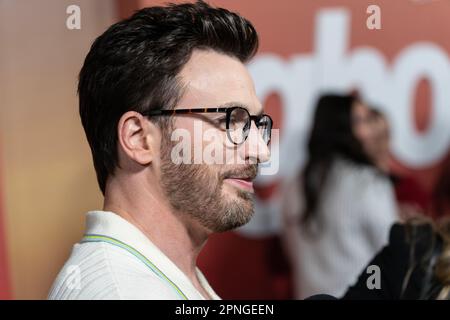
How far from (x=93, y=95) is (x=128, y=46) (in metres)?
0.14

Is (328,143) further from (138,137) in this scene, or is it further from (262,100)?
(138,137)

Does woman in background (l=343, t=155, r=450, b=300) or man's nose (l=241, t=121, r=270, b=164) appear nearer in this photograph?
man's nose (l=241, t=121, r=270, b=164)

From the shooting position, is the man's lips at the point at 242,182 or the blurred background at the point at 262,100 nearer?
the man's lips at the point at 242,182

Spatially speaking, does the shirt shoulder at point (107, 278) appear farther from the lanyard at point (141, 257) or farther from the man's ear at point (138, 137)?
the man's ear at point (138, 137)

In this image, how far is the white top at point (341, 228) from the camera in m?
3.74

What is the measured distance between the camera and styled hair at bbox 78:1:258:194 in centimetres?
170

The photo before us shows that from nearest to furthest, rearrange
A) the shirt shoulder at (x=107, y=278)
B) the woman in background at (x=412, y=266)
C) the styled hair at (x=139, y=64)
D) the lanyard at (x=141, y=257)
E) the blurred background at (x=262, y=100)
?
the shirt shoulder at (x=107, y=278) → the lanyard at (x=141, y=257) → the styled hair at (x=139, y=64) → the woman in background at (x=412, y=266) → the blurred background at (x=262, y=100)

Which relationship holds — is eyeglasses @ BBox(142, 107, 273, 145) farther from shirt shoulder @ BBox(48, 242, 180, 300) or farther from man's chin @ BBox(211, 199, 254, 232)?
shirt shoulder @ BBox(48, 242, 180, 300)

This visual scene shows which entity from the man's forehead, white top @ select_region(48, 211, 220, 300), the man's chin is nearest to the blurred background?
the man's forehead

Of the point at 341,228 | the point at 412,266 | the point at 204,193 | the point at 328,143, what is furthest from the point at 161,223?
the point at 328,143

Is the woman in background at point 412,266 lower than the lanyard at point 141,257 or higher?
lower

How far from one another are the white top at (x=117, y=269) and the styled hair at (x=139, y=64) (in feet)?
0.63

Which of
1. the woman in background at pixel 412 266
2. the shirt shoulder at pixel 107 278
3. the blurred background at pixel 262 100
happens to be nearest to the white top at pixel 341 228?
the blurred background at pixel 262 100
